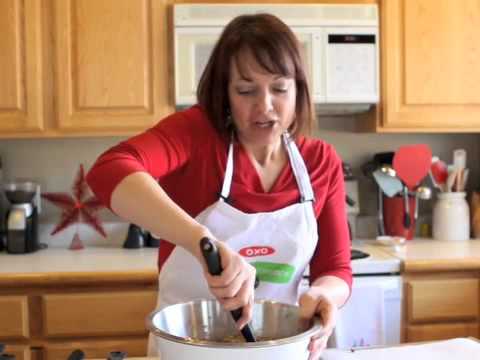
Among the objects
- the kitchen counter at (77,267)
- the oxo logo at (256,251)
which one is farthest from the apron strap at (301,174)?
the kitchen counter at (77,267)

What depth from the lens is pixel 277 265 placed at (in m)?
1.14

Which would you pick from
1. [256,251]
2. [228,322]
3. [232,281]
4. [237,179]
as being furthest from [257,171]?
[232,281]

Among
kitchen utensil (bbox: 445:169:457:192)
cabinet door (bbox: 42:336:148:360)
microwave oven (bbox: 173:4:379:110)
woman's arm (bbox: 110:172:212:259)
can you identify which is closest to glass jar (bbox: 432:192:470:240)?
kitchen utensil (bbox: 445:169:457:192)

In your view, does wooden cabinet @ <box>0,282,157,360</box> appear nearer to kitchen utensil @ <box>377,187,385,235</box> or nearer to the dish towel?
the dish towel

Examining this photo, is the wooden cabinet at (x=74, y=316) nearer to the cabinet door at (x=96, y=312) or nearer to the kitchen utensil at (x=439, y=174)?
the cabinet door at (x=96, y=312)

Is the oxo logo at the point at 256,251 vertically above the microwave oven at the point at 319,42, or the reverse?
the microwave oven at the point at 319,42

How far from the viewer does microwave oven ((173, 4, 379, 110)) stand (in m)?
2.16

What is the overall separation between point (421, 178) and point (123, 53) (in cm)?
126

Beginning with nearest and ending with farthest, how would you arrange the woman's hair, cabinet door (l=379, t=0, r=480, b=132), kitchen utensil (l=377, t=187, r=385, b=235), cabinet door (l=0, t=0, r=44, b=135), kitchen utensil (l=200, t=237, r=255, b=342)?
kitchen utensil (l=200, t=237, r=255, b=342) < the woman's hair < cabinet door (l=0, t=0, r=44, b=135) < cabinet door (l=379, t=0, r=480, b=132) < kitchen utensil (l=377, t=187, r=385, b=235)

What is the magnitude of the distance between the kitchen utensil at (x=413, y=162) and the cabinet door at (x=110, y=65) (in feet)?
3.11

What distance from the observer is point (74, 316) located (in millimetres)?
1942

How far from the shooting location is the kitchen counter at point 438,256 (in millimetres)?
2037

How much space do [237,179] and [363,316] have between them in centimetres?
106

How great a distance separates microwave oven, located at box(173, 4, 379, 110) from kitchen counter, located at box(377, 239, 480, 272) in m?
0.58
